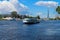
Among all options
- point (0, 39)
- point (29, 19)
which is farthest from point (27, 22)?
point (0, 39)

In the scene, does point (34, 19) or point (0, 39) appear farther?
point (34, 19)

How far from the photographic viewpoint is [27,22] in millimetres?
49688

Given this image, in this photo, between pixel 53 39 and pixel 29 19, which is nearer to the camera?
pixel 53 39

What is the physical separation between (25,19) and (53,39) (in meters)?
Result: 35.4

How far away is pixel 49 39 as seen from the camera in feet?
46.5

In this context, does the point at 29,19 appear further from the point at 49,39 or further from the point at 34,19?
the point at 49,39

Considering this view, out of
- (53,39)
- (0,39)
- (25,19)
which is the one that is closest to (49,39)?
(53,39)

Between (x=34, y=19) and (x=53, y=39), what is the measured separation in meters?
38.0

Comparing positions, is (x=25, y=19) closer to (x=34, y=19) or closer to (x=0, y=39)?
(x=34, y=19)

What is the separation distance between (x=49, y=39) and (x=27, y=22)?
117 ft

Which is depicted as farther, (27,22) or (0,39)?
(27,22)

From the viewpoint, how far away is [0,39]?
560 inches

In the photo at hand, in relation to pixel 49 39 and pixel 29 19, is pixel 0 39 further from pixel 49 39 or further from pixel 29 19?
pixel 29 19

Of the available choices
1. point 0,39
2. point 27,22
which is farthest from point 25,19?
point 0,39
